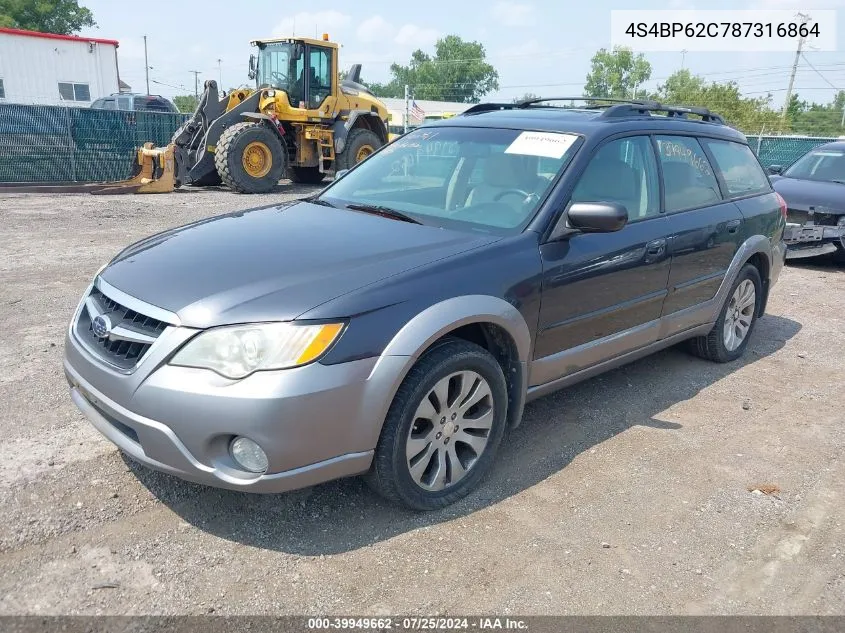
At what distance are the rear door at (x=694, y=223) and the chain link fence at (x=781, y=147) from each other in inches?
621

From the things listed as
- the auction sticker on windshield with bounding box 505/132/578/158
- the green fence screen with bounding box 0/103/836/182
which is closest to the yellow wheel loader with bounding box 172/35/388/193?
the green fence screen with bounding box 0/103/836/182

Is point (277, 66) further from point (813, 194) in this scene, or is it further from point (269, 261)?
point (269, 261)

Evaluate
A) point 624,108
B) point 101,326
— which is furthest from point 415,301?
point 624,108

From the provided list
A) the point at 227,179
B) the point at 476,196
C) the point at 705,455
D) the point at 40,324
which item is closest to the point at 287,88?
the point at 227,179

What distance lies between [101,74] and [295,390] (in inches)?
1047

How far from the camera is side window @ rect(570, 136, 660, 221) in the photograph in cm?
369

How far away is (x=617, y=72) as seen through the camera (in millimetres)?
84812

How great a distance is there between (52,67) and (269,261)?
84.1 ft

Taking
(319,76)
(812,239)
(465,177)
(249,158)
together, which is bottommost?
(812,239)

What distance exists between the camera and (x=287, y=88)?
1489 centimetres

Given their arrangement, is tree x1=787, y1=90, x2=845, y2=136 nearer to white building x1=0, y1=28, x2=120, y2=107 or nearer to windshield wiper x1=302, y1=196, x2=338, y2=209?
white building x1=0, y1=28, x2=120, y2=107

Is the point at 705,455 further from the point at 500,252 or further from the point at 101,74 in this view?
the point at 101,74

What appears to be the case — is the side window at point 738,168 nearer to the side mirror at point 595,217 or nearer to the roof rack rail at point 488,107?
the roof rack rail at point 488,107

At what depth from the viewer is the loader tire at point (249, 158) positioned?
13.6 metres
